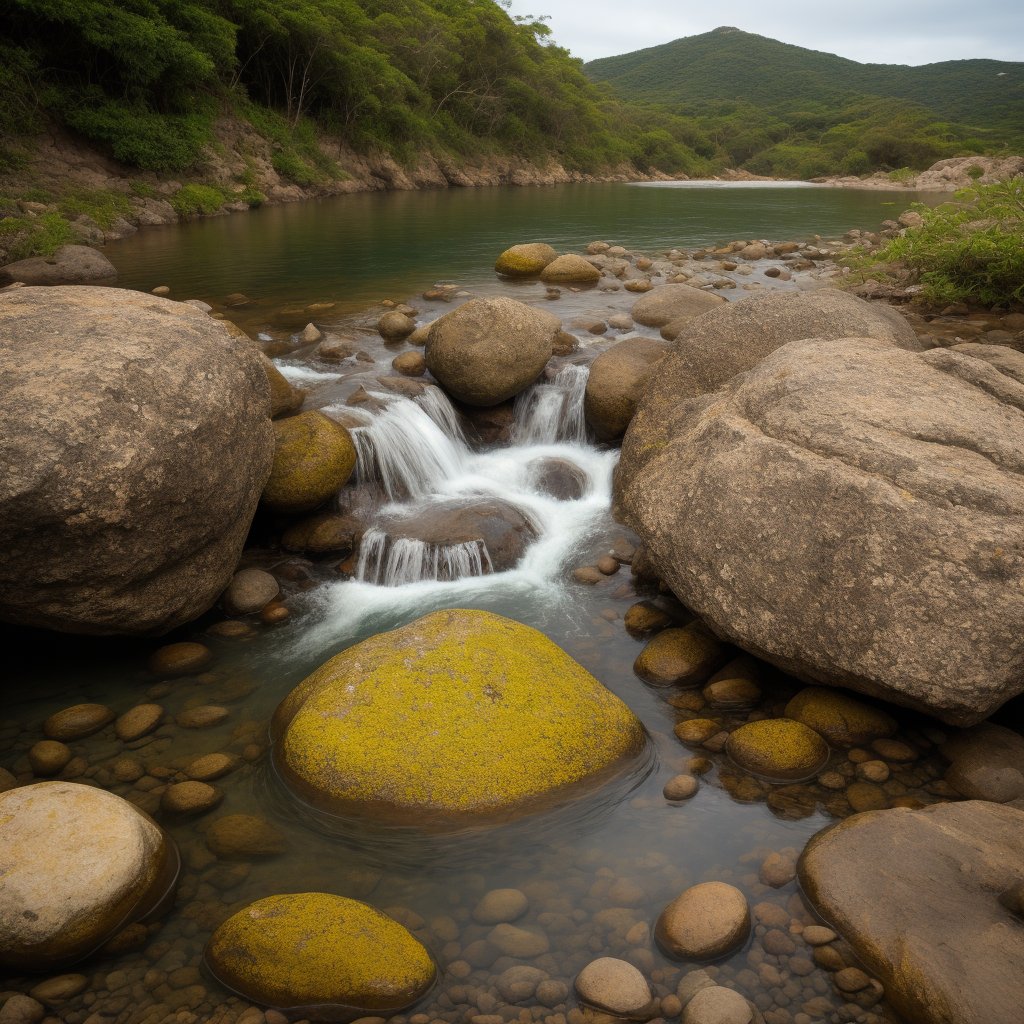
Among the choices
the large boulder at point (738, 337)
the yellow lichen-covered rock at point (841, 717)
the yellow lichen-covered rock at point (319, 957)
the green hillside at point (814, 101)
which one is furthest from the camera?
the green hillside at point (814, 101)

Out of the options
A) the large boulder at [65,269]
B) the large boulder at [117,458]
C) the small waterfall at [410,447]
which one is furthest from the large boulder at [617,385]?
the large boulder at [65,269]

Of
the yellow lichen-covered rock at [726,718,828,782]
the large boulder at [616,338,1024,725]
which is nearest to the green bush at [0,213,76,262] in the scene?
the large boulder at [616,338,1024,725]

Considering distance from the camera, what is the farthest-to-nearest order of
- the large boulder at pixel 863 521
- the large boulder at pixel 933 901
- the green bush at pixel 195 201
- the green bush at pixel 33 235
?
the green bush at pixel 195 201, the green bush at pixel 33 235, the large boulder at pixel 863 521, the large boulder at pixel 933 901

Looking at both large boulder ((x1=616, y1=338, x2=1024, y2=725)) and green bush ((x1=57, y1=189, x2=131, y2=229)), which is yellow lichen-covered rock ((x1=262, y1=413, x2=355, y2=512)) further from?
green bush ((x1=57, y1=189, x2=131, y2=229))

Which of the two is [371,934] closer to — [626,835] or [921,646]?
[626,835]

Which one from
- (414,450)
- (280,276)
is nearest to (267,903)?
(414,450)

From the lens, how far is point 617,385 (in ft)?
30.0

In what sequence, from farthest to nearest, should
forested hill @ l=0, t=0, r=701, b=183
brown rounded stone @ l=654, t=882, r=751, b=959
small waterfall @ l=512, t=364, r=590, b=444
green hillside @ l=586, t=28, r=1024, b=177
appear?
green hillside @ l=586, t=28, r=1024, b=177 < forested hill @ l=0, t=0, r=701, b=183 < small waterfall @ l=512, t=364, r=590, b=444 < brown rounded stone @ l=654, t=882, r=751, b=959

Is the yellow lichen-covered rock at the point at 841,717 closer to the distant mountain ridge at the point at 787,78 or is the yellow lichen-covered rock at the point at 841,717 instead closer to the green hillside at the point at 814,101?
the green hillside at the point at 814,101

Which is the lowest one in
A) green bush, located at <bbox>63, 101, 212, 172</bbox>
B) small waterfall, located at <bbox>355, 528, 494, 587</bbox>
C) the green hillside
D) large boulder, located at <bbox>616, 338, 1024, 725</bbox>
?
small waterfall, located at <bbox>355, 528, 494, 587</bbox>

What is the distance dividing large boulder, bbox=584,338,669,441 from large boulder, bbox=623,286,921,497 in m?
1.05

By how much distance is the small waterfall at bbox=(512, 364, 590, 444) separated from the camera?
9.73 m

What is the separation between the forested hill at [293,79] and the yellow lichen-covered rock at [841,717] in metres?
27.1

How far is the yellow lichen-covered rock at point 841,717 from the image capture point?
182 inches
